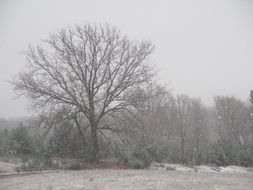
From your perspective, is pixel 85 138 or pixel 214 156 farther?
pixel 214 156

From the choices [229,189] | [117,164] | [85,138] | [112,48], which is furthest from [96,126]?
[229,189]

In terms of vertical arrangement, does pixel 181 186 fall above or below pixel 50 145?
below

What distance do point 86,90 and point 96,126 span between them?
7.79ft

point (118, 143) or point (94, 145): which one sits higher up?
point (118, 143)

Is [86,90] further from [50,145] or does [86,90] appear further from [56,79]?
[50,145]

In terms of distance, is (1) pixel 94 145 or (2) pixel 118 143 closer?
(1) pixel 94 145

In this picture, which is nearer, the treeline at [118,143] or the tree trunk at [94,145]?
the treeline at [118,143]

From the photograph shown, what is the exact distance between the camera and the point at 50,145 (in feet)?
69.4

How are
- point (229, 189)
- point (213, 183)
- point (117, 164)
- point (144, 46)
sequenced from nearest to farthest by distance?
point (229, 189) → point (213, 183) → point (117, 164) → point (144, 46)

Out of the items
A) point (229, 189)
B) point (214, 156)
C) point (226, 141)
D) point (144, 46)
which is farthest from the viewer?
point (226, 141)

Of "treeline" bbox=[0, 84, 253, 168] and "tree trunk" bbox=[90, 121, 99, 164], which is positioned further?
"tree trunk" bbox=[90, 121, 99, 164]

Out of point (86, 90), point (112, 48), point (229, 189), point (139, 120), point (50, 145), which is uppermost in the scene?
point (112, 48)

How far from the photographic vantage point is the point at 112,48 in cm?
2058

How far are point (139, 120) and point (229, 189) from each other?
34.2 feet
